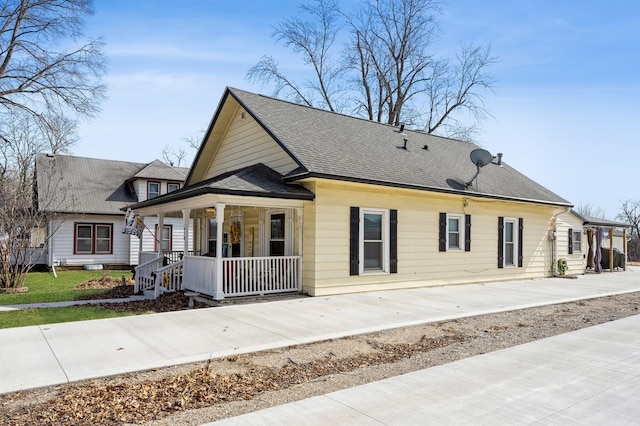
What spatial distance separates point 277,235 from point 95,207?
13.9 metres

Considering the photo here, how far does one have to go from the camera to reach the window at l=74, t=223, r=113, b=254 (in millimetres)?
22250

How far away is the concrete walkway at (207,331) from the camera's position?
564 cm

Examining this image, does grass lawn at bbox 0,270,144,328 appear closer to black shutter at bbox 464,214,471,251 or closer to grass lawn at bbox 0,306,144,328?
grass lawn at bbox 0,306,144,328

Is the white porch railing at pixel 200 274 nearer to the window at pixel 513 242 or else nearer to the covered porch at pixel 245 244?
the covered porch at pixel 245 244

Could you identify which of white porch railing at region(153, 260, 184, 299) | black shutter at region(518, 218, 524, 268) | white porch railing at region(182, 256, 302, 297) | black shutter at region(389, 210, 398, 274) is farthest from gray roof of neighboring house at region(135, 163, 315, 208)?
black shutter at region(518, 218, 524, 268)

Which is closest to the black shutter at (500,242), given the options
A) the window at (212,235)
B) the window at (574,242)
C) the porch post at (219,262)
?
the window at (574,242)

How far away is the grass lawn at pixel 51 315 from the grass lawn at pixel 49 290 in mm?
1930

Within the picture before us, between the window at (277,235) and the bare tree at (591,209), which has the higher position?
the bare tree at (591,209)

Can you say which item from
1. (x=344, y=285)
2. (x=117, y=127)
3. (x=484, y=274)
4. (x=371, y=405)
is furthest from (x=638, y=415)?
(x=117, y=127)

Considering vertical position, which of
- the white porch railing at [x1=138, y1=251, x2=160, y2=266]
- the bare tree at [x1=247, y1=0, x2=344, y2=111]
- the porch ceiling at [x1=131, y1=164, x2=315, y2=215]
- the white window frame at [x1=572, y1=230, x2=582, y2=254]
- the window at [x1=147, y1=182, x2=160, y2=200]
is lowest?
the white porch railing at [x1=138, y1=251, x2=160, y2=266]

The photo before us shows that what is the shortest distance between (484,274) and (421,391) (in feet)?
37.9

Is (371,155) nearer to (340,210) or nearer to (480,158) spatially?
(340,210)

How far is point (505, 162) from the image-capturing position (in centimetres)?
2062

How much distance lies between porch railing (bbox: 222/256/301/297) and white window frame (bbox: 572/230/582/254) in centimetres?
1401
